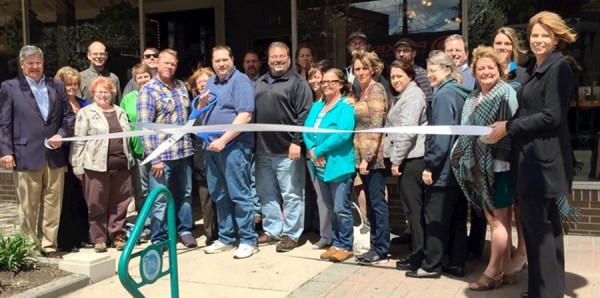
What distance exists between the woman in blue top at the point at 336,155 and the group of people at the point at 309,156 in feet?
0.04

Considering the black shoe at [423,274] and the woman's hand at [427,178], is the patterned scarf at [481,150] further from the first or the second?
the black shoe at [423,274]

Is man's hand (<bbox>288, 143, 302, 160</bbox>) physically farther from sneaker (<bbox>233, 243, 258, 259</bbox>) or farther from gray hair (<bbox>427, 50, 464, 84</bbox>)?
gray hair (<bbox>427, 50, 464, 84</bbox>)

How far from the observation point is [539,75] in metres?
3.92

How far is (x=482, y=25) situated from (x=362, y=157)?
277 cm

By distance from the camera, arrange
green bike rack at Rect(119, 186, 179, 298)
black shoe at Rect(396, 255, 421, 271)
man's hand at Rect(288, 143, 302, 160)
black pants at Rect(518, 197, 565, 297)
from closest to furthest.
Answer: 1. green bike rack at Rect(119, 186, 179, 298)
2. black pants at Rect(518, 197, 565, 297)
3. black shoe at Rect(396, 255, 421, 271)
4. man's hand at Rect(288, 143, 302, 160)

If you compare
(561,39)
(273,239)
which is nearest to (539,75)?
(561,39)

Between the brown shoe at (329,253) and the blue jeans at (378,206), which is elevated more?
the blue jeans at (378,206)

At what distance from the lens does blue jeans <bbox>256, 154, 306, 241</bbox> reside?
235 inches

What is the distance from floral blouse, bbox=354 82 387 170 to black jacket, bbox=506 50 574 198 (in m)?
1.44

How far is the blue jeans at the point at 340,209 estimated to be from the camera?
17.9 ft

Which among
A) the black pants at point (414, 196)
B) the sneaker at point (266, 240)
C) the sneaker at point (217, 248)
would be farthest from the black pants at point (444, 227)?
the sneaker at point (217, 248)

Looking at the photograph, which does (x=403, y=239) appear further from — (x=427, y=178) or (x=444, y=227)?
(x=427, y=178)

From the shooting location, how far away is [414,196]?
5.01 meters

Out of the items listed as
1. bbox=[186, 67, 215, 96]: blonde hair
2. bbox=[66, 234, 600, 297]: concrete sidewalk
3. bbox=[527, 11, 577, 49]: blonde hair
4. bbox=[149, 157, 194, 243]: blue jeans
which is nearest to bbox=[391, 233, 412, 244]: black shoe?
bbox=[66, 234, 600, 297]: concrete sidewalk
